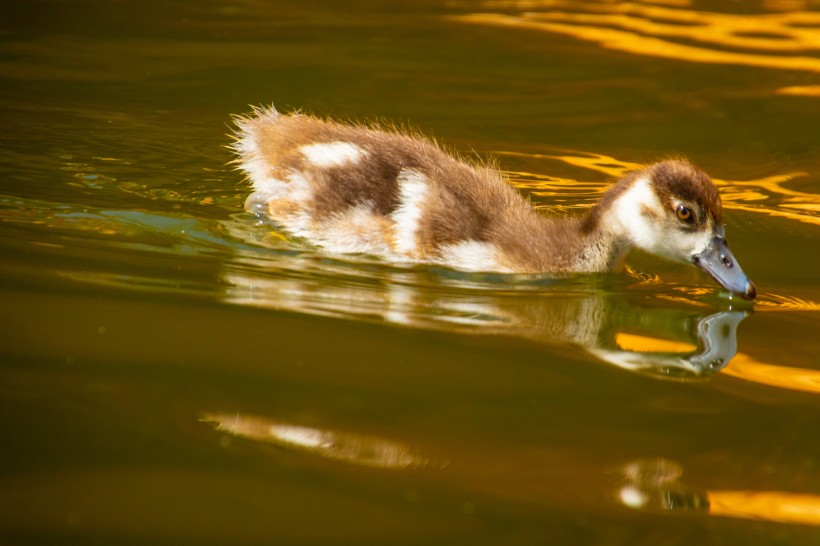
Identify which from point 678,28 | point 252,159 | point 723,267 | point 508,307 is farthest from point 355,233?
point 678,28

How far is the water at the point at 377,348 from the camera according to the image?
2213 mm

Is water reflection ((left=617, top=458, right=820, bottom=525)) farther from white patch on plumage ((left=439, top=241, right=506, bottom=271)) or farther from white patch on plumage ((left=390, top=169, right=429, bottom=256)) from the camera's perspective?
white patch on plumage ((left=390, top=169, right=429, bottom=256))

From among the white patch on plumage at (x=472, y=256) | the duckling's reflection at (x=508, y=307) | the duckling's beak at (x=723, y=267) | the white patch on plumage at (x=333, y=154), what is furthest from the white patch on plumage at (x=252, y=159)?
the duckling's beak at (x=723, y=267)

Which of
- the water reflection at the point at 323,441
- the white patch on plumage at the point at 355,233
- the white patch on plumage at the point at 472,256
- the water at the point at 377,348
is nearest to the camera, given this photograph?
the water at the point at 377,348

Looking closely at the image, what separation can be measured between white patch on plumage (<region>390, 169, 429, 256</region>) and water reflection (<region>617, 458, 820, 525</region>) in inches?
71.2

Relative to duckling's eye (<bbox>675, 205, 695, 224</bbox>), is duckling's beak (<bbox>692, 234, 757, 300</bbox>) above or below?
below

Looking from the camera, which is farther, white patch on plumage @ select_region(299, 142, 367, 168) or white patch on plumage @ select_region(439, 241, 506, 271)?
white patch on plumage @ select_region(299, 142, 367, 168)

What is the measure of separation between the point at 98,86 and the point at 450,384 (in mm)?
4152

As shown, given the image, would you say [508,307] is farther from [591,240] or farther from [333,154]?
[333,154]

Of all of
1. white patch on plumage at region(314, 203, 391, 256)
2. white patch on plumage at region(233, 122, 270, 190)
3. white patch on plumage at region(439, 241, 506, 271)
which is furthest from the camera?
white patch on plumage at region(233, 122, 270, 190)

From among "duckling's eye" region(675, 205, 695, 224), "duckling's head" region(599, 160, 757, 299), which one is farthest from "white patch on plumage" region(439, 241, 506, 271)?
"duckling's eye" region(675, 205, 695, 224)

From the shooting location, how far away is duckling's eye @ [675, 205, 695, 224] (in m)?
3.97

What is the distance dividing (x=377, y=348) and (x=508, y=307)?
0.69m

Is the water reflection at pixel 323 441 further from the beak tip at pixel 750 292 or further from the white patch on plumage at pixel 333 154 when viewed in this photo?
the white patch on plumage at pixel 333 154
